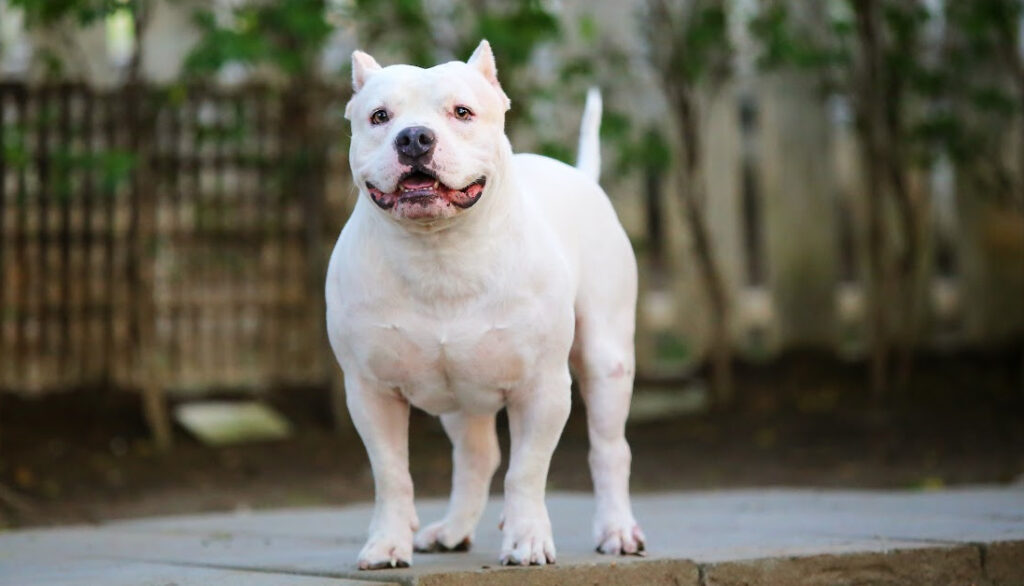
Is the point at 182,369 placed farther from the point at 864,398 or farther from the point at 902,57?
the point at 902,57

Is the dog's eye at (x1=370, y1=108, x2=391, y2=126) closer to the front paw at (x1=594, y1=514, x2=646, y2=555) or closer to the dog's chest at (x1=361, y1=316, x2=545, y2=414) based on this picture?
the dog's chest at (x1=361, y1=316, x2=545, y2=414)

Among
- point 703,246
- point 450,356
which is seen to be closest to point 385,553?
point 450,356

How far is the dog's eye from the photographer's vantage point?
3.37 m

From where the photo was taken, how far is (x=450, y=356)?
11.3 ft

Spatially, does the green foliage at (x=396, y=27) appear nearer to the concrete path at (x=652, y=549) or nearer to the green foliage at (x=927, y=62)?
the green foliage at (x=927, y=62)

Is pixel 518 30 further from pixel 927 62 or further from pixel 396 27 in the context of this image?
pixel 927 62

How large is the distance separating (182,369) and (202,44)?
2.42 metres

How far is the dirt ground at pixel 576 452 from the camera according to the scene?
6973mm

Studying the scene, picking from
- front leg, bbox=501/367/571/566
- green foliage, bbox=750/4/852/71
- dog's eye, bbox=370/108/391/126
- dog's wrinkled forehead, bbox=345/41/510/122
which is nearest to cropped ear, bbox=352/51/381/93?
dog's wrinkled forehead, bbox=345/41/510/122

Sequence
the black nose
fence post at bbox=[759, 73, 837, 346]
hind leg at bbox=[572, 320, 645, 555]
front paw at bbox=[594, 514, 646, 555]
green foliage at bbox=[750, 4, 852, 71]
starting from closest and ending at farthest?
the black nose
front paw at bbox=[594, 514, 646, 555]
hind leg at bbox=[572, 320, 645, 555]
green foliage at bbox=[750, 4, 852, 71]
fence post at bbox=[759, 73, 837, 346]

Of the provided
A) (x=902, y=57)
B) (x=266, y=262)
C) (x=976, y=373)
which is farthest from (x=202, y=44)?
(x=976, y=373)

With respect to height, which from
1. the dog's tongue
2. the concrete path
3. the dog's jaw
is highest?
the dog's tongue

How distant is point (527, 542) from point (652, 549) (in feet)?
1.67

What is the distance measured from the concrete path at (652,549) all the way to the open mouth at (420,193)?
87cm
